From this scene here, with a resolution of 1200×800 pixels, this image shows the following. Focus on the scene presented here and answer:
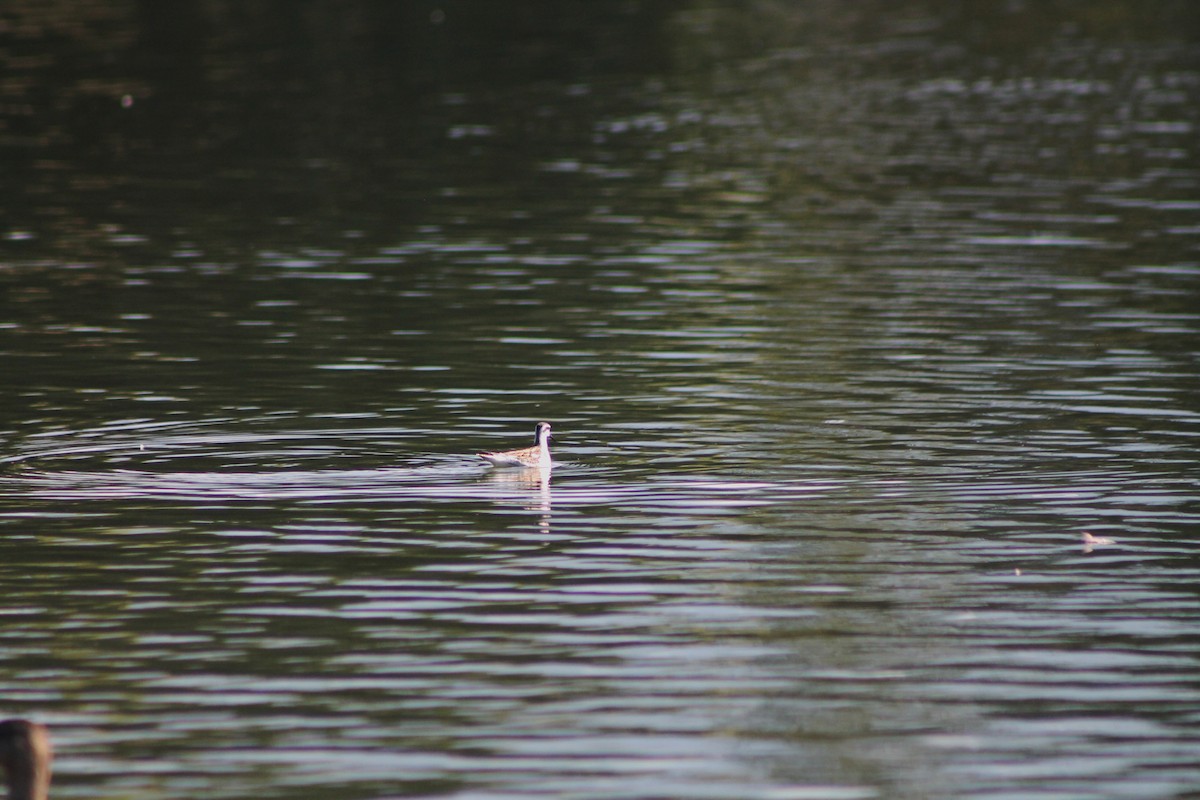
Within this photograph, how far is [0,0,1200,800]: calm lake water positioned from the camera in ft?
42.0

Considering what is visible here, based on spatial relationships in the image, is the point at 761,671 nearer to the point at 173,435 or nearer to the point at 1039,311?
the point at 173,435

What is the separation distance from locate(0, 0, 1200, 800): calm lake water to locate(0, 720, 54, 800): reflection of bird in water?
69.1 inches

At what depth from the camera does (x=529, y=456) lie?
19281 mm

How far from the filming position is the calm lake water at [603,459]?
12.8 meters

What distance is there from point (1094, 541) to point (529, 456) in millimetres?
5242

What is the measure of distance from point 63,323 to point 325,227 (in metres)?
8.68

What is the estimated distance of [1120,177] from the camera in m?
41.5

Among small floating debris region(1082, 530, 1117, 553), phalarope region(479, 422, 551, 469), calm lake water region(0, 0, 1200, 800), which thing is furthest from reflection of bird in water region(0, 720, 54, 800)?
small floating debris region(1082, 530, 1117, 553)

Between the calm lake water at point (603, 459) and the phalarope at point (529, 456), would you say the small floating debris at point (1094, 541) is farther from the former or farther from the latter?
the phalarope at point (529, 456)

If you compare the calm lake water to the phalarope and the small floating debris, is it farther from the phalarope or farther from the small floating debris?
the phalarope

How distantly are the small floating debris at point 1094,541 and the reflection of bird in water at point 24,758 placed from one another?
973 centimetres

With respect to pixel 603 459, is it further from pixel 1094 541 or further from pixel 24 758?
pixel 24 758

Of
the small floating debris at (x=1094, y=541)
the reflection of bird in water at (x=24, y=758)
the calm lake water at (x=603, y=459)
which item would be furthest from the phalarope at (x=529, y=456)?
the reflection of bird in water at (x=24, y=758)

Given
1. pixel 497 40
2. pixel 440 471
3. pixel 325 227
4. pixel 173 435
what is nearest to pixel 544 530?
pixel 440 471
